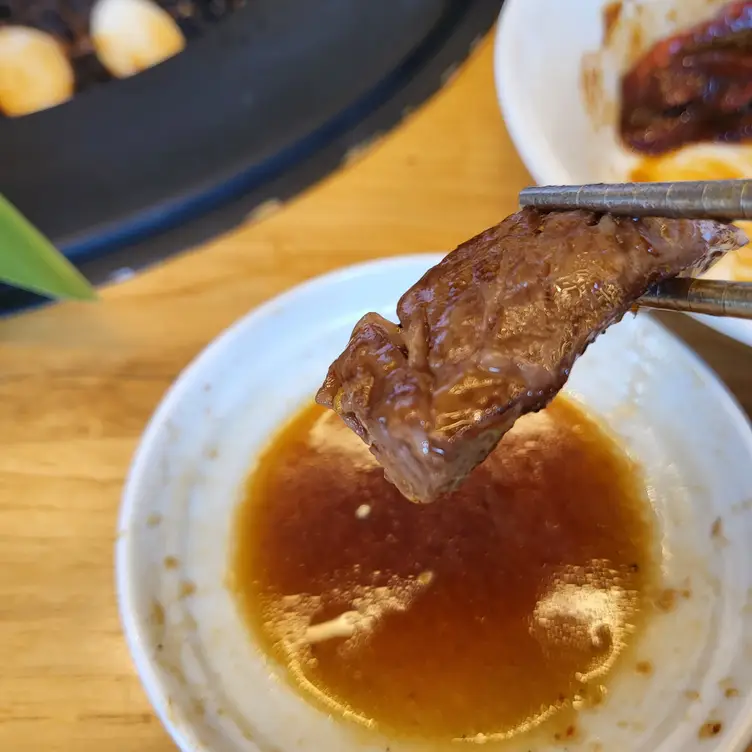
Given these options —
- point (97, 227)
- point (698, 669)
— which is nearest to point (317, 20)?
point (97, 227)

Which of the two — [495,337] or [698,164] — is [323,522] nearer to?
[495,337]

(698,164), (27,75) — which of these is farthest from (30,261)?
(698,164)

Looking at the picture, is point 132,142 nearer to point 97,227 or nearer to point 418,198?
point 97,227

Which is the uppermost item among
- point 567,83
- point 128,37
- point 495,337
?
point 567,83

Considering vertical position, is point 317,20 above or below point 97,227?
above

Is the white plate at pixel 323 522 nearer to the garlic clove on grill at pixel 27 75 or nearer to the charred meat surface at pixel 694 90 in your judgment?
the charred meat surface at pixel 694 90

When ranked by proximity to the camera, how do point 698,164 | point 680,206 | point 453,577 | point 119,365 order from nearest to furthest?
point 680,206
point 453,577
point 119,365
point 698,164

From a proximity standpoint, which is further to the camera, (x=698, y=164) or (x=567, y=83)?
(x=698, y=164)
